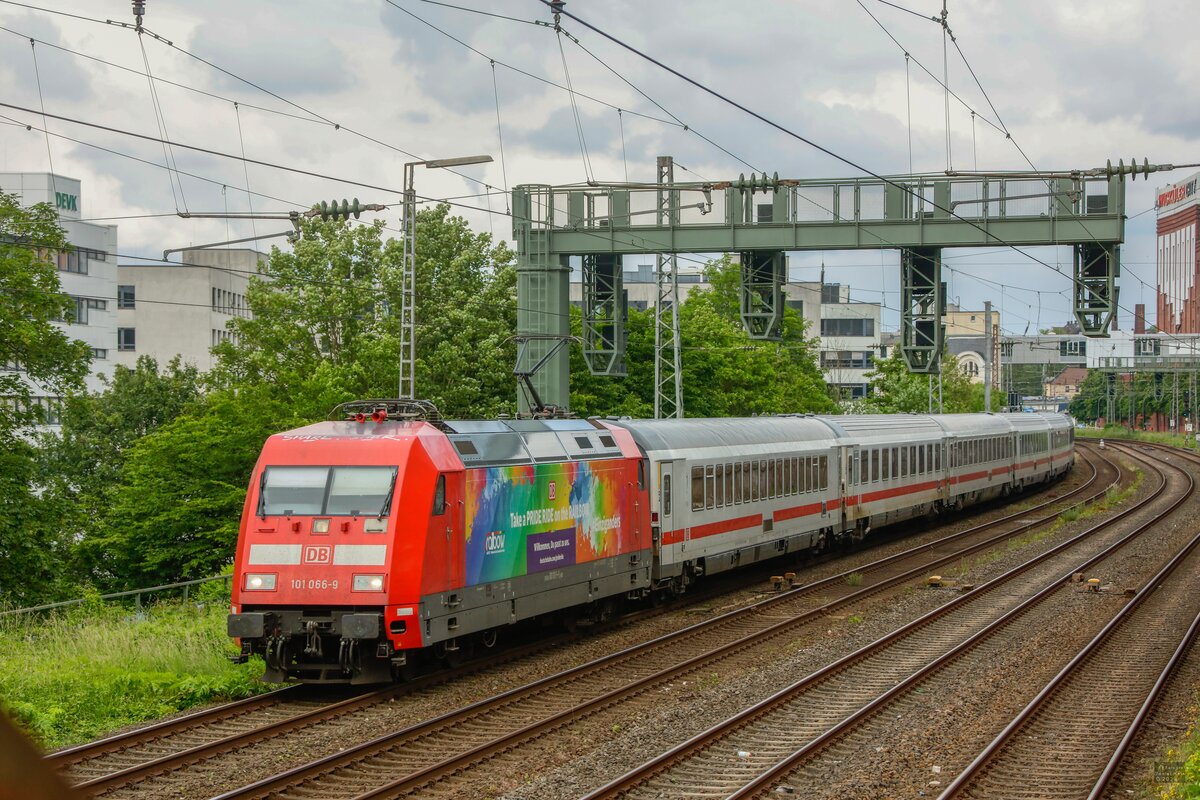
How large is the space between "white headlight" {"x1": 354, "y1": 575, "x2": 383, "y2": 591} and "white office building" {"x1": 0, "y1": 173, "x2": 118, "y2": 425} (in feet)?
231

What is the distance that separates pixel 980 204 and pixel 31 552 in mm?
22004

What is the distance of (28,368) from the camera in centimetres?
2912

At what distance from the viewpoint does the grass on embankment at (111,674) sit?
13047 mm

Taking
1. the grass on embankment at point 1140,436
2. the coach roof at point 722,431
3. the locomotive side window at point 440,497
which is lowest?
the grass on embankment at point 1140,436

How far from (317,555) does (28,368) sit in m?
17.4

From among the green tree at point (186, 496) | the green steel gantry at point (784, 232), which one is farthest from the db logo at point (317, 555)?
the green tree at point (186, 496)

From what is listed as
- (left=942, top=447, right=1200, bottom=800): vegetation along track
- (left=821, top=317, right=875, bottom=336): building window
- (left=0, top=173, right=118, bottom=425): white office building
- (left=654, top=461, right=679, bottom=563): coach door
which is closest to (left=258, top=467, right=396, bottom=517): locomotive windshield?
(left=942, top=447, right=1200, bottom=800): vegetation along track

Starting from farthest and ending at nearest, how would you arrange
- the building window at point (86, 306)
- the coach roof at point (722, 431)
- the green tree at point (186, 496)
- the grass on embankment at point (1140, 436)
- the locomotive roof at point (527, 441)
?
the grass on embankment at point (1140, 436) < the building window at point (86, 306) < the green tree at point (186, 496) < the coach roof at point (722, 431) < the locomotive roof at point (527, 441)

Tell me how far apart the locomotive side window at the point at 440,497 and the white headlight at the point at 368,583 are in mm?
1020

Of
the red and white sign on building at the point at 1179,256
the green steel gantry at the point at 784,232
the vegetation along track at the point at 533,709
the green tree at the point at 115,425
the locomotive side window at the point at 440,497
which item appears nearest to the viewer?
the vegetation along track at the point at 533,709

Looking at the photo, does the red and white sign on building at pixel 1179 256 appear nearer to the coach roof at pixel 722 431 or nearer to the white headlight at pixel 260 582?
the coach roof at pixel 722 431

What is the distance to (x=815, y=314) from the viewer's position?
124m

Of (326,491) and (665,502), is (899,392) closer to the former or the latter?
(665,502)

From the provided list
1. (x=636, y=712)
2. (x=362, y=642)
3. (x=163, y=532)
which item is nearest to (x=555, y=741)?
(x=636, y=712)
